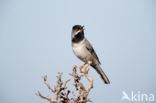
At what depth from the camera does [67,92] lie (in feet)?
19.5

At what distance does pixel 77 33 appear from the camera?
9414 millimetres

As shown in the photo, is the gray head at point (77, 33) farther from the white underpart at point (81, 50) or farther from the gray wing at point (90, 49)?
the gray wing at point (90, 49)

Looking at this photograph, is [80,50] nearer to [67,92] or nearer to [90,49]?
[90,49]

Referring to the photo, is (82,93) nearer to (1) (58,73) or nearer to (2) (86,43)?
(1) (58,73)

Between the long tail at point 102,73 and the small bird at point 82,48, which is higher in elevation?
the small bird at point 82,48

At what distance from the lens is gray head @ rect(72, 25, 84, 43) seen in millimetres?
9252

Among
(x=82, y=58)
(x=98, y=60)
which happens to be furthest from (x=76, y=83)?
(x=98, y=60)

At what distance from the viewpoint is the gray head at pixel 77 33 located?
925cm

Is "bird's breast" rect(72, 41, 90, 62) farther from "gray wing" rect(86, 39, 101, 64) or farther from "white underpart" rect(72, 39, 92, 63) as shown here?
"gray wing" rect(86, 39, 101, 64)

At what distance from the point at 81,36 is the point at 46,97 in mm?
4253

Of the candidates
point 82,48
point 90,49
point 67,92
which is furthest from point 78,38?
point 67,92

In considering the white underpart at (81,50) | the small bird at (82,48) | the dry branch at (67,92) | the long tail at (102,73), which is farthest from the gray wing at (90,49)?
the dry branch at (67,92)

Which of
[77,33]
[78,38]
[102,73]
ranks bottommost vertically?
[102,73]

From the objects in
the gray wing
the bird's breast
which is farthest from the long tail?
the bird's breast
